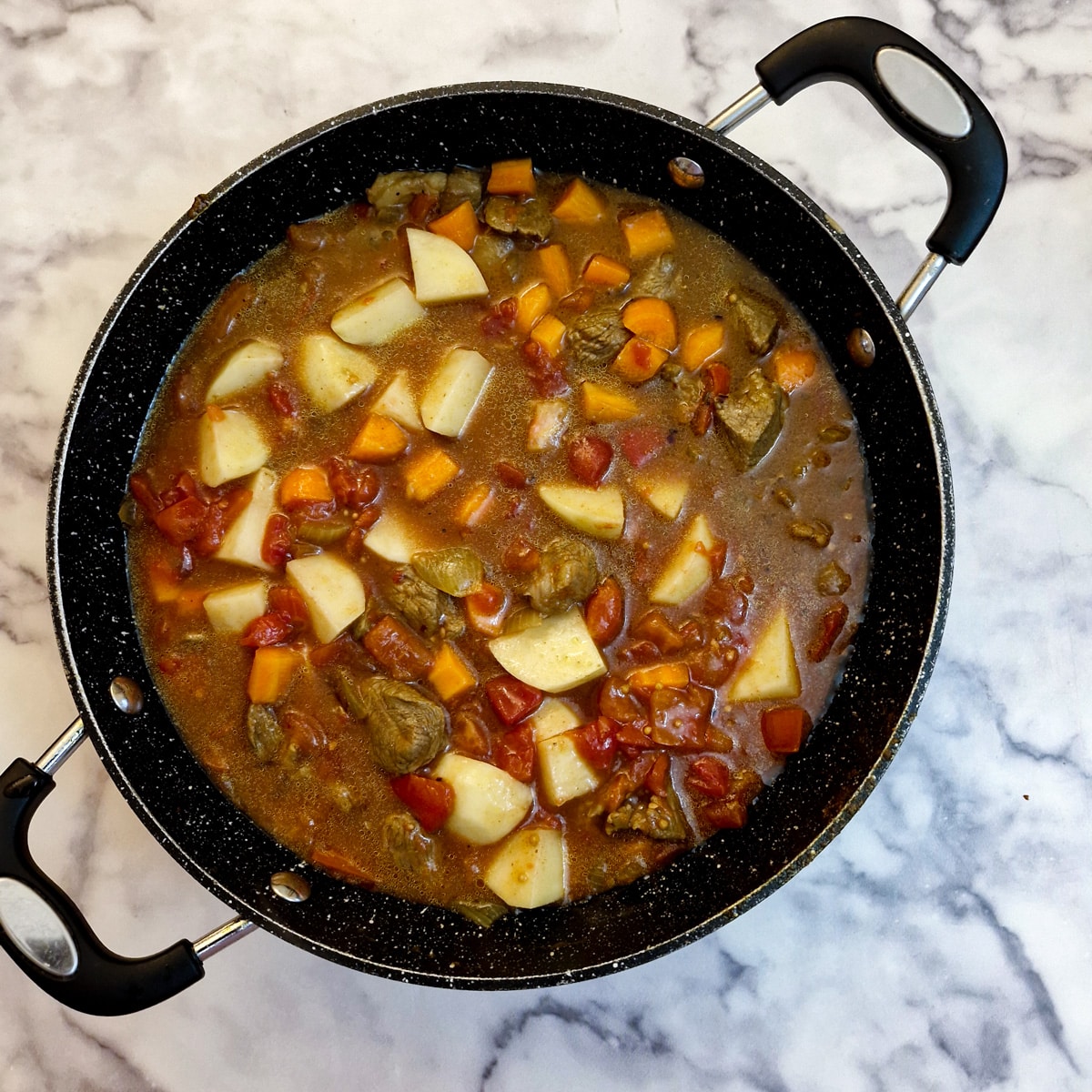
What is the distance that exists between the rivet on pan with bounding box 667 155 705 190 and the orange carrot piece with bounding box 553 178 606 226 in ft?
0.81

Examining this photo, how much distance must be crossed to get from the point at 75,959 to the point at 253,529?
1.19 m

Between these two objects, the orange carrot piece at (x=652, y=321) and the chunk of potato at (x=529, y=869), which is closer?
the chunk of potato at (x=529, y=869)

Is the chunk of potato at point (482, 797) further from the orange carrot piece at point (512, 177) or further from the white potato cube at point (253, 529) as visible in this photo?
the orange carrot piece at point (512, 177)

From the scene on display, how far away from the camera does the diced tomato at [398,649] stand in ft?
9.98

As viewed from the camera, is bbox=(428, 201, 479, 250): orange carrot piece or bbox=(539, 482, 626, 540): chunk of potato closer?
bbox=(539, 482, 626, 540): chunk of potato

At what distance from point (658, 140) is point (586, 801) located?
187 centimetres

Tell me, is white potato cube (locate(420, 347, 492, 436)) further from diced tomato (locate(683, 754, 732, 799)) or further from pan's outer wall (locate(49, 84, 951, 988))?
diced tomato (locate(683, 754, 732, 799))

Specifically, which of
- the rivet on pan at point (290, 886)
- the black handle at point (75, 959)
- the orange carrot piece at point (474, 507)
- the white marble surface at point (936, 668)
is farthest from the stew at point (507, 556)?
the black handle at point (75, 959)

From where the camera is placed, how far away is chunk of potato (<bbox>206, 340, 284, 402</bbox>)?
316cm

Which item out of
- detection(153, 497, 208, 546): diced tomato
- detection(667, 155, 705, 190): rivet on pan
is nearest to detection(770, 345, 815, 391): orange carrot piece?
detection(667, 155, 705, 190): rivet on pan

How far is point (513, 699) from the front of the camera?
302 cm

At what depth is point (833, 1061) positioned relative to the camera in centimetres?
321

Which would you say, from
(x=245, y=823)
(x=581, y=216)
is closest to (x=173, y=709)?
(x=245, y=823)

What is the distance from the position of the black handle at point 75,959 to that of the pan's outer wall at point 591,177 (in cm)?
25
